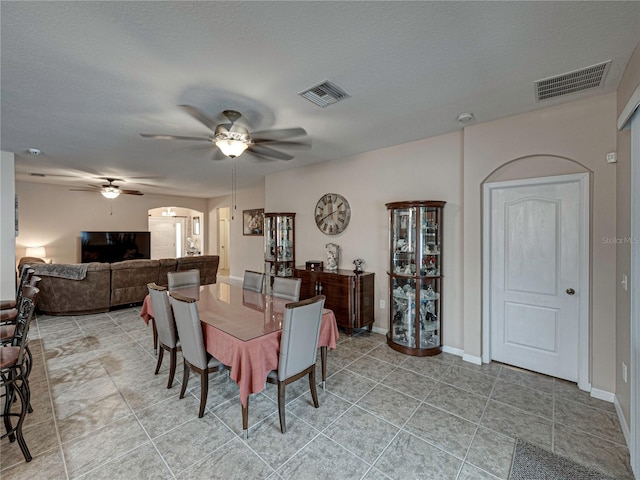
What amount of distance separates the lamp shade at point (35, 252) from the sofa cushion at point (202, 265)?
140 inches

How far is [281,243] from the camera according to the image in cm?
561

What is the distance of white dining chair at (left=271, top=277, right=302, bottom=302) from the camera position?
129 inches

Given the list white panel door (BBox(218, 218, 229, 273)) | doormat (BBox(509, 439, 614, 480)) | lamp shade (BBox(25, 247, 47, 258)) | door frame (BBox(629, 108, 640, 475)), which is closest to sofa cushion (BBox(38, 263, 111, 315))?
lamp shade (BBox(25, 247, 47, 258))

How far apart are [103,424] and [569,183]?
4.66 metres

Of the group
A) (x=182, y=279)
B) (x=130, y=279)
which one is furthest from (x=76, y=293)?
(x=182, y=279)

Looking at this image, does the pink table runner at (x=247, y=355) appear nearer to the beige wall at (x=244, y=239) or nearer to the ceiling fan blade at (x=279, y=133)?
the ceiling fan blade at (x=279, y=133)

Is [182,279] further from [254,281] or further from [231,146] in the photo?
[231,146]

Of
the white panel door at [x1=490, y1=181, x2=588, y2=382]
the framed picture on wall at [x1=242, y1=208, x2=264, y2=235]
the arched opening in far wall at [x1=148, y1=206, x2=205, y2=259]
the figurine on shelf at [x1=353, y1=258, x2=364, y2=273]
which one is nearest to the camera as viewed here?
the white panel door at [x1=490, y1=181, x2=588, y2=382]

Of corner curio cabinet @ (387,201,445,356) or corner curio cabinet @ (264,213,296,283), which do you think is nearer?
corner curio cabinet @ (387,201,445,356)

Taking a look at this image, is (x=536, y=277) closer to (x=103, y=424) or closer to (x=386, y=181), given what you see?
(x=386, y=181)

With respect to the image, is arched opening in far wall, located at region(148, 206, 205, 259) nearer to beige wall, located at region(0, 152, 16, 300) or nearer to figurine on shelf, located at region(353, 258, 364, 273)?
beige wall, located at region(0, 152, 16, 300)

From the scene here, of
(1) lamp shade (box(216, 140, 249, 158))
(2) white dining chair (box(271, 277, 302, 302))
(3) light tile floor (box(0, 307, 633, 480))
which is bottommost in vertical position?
(3) light tile floor (box(0, 307, 633, 480))

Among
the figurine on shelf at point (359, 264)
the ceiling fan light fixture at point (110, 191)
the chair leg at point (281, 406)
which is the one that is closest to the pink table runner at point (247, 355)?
the chair leg at point (281, 406)

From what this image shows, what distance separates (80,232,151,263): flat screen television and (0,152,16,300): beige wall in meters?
3.41
